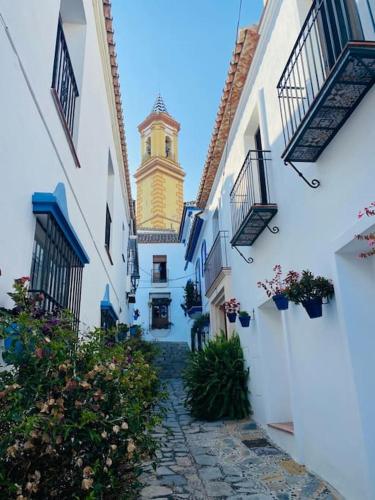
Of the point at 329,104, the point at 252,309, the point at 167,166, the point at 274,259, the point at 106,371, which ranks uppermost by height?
the point at 167,166

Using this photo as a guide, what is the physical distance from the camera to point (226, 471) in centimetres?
472

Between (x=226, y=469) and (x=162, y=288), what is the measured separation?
820 inches

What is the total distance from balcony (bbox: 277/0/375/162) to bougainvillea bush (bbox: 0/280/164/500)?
2.90 m

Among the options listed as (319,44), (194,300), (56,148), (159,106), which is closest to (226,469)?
(56,148)

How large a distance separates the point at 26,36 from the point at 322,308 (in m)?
3.77

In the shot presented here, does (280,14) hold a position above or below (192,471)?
above

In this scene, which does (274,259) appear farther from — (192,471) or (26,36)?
Answer: (26,36)

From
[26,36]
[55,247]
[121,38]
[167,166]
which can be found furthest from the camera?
[167,166]

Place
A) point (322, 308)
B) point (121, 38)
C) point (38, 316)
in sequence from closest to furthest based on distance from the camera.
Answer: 1. point (38, 316)
2. point (322, 308)
3. point (121, 38)

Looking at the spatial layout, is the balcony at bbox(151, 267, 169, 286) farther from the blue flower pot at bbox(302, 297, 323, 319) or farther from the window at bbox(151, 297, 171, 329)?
the blue flower pot at bbox(302, 297, 323, 319)

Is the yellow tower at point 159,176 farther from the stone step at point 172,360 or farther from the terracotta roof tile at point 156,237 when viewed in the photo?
the stone step at point 172,360

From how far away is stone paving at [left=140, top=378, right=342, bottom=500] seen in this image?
399 centimetres

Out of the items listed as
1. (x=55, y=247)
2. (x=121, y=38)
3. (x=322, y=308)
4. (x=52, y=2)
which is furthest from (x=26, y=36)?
(x=121, y=38)

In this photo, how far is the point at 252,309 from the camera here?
7.40 meters
